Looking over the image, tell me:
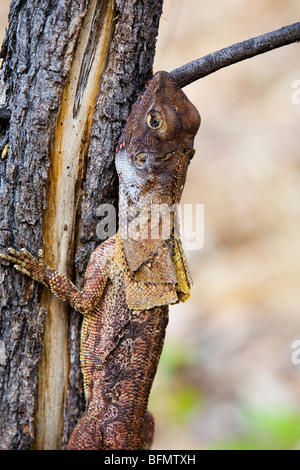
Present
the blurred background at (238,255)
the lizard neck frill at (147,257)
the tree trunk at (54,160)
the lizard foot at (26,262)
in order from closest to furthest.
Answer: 1. the tree trunk at (54,160)
2. the lizard foot at (26,262)
3. the lizard neck frill at (147,257)
4. the blurred background at (238,255)

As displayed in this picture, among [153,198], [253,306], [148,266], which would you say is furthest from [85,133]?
[253,306]

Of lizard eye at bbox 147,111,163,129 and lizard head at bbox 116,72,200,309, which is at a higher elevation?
lizard eye at bbox 147,111,163,129

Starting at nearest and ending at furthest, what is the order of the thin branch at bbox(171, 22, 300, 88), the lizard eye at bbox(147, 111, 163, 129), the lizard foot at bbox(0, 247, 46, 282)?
the thin branch at bbox(171, 22, 300, 88) < the lizard foot at bbox(0, 247, 46, 282) < the lizard eye at bbox(147, 111, 163, 129)

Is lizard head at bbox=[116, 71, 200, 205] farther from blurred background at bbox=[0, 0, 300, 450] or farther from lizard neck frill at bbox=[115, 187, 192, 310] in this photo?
blurred background at bbox=[0, 0, 300, 450]

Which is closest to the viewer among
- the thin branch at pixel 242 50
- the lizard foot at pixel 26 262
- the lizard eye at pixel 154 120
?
the thin branch at pixel 242 50

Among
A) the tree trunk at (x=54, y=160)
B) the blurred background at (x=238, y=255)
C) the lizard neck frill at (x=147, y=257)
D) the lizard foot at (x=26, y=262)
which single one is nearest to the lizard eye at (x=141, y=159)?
the tree trunk at (x=54, y=160)

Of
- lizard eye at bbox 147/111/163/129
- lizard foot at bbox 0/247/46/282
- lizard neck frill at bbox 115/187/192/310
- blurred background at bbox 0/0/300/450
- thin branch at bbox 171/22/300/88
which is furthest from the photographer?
blurred background at bbox 0/0/300/450

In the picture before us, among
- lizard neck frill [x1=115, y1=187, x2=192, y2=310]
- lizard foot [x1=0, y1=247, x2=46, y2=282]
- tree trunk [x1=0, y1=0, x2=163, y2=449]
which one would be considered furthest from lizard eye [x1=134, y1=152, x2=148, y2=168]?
lizard foot [x1=0, y1=247, x2=46, y2=282]

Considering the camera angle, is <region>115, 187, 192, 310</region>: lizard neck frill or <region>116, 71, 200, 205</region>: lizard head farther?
<region>115, 187, 192, 310</region>: lizard neck frill

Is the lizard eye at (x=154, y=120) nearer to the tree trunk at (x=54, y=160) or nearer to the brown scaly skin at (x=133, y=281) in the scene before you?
the brown scaly skin at (x=133, y=281)
